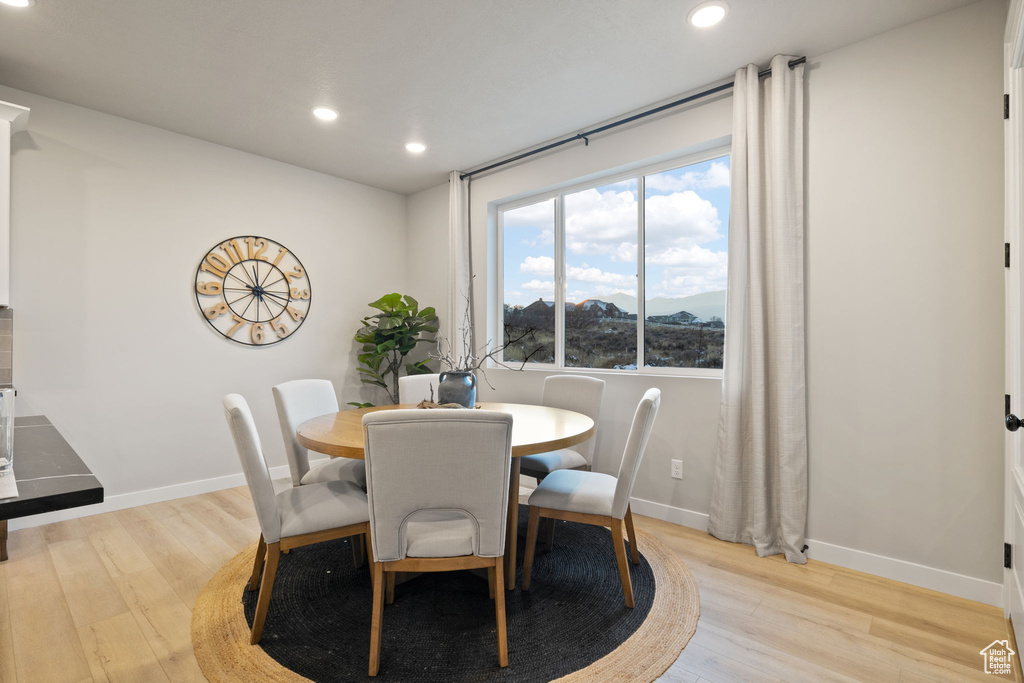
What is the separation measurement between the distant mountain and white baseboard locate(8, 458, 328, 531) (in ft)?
9.51

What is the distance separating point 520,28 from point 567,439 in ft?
6.49

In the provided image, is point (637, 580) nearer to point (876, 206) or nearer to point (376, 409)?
point (376, 409)

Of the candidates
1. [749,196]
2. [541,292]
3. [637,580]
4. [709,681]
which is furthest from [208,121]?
[709,681]

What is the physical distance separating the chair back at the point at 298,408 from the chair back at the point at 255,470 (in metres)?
0.59

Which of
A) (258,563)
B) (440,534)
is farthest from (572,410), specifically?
(258,563)

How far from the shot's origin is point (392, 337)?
14.6 ft

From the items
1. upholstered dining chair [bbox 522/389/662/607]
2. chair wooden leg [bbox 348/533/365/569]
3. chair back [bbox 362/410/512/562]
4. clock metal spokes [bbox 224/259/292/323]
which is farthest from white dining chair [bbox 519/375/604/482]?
clock metal spokes [bbox 224/259/292/323]

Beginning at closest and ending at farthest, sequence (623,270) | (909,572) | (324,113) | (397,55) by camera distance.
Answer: (909,572)
(397,55)
(324,113)
(623,270)

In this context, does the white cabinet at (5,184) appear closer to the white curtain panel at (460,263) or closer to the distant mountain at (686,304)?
the white curtain panel at (460,263)

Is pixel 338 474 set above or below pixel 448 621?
above

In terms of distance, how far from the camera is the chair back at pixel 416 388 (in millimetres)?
3344

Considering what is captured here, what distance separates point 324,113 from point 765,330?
3.07 m

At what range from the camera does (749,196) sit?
268 centimetres

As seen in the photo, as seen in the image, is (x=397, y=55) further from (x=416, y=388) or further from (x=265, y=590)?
(x=265, y=590)
